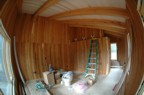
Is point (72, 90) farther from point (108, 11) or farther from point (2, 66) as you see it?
point (108, 11)

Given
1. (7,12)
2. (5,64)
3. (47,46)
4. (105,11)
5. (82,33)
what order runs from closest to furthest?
(7,12), (105,11), (5,64), (47,46), (82,33)

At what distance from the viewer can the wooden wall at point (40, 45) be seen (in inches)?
180

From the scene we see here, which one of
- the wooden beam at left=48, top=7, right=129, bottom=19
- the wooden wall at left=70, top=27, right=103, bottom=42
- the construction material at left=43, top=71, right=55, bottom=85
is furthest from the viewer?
the wooden wall at left=70, top=27, right=103, bottom=42

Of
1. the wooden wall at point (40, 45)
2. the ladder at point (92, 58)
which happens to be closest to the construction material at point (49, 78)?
the wooden wall at point (40, 45)

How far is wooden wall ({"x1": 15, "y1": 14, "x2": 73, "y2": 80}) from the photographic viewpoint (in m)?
4.57

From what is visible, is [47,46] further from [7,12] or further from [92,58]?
[7,12]

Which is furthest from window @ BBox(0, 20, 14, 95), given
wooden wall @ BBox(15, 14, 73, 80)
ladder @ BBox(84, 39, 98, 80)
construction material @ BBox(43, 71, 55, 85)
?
ladder @ BBox(84, 39, 98, 80)

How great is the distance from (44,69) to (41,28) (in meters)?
2.12

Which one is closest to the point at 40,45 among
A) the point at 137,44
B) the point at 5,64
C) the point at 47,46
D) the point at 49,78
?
the point at 47,46

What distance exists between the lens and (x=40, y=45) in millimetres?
5145

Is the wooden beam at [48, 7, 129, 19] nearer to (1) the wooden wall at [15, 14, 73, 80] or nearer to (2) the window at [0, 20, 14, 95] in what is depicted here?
(1) the wooden wall at [15, 14, 73, 80]

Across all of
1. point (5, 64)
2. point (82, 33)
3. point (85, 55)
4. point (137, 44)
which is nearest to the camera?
point (137, 44)

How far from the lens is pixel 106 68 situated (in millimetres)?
5398

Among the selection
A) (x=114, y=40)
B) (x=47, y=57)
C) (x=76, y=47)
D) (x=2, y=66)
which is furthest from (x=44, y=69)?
(x=114, y=40)
